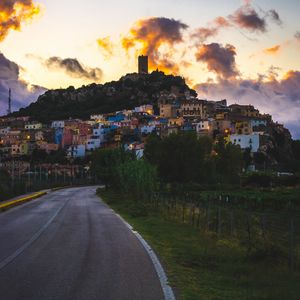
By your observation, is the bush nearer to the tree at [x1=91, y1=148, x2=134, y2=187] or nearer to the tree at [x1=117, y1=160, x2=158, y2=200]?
the tree at [x1=91, y1=148, x2=134, y2=187]

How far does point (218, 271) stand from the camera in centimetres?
1207

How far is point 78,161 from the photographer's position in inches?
7136

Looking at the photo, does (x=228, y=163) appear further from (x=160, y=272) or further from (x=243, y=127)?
(x=160, y=272)

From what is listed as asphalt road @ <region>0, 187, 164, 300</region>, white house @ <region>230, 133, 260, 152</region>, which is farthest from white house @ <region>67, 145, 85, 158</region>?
asphalt road @ <region>0, 187, 164, 300</region>

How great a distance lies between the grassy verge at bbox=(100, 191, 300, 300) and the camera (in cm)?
940

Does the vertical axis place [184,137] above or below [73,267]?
above

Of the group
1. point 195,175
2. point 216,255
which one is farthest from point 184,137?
point 216,255

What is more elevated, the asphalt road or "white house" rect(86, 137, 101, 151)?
"white house" rect(86, 137, 101, 151)

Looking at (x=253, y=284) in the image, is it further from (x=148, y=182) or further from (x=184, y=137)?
(x=184, y=137)

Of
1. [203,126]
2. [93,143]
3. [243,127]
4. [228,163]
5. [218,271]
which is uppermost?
[203,126]

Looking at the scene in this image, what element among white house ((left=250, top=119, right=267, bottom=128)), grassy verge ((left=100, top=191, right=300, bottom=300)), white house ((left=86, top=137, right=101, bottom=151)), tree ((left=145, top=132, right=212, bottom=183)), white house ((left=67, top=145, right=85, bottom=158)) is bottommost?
grassy verge ((left=100, top=191, right=300, bottom=300))

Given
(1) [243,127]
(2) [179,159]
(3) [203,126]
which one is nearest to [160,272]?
(2) [179,159]

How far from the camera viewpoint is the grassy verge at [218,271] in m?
9.40

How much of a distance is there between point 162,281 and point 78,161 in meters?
173
